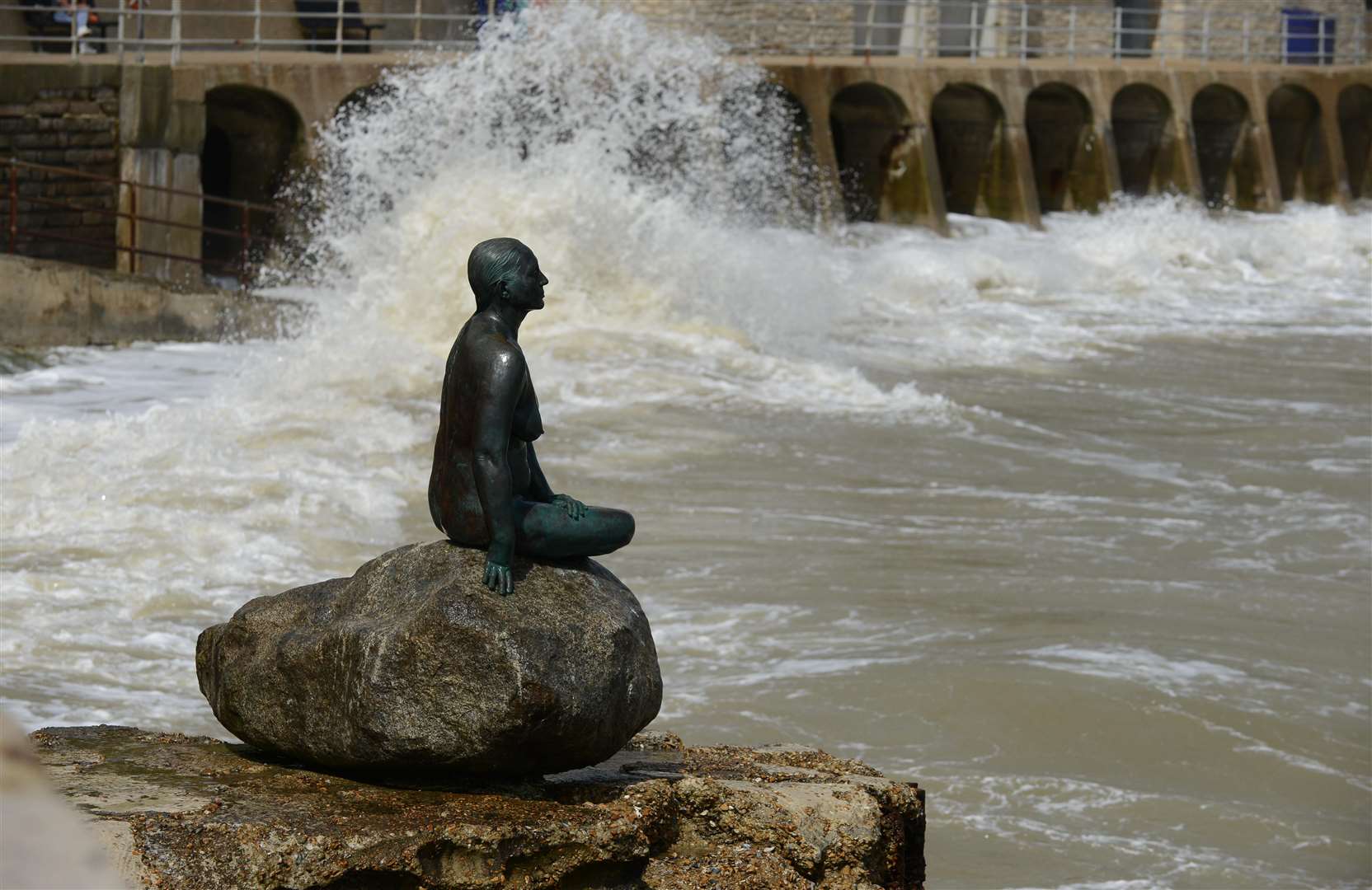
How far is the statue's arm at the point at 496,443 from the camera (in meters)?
4.02

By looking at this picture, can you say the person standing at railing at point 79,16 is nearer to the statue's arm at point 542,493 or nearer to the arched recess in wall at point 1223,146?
the statue's arm at point 542,493

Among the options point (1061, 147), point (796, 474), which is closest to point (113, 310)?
point (796, 474)

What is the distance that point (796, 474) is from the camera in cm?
1175

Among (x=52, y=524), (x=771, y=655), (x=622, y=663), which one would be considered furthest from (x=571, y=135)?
(x=622, y=663)

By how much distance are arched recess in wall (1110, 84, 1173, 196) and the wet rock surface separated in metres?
28.3

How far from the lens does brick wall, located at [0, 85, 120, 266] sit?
18125 mm

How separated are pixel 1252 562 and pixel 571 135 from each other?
1334cm

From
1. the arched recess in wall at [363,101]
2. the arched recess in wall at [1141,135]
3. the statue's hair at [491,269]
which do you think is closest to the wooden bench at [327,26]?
the arched recess in wall at [363,101]

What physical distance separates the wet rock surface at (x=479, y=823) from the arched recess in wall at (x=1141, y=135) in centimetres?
2834

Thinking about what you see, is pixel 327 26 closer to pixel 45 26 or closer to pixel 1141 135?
pixel 45 26

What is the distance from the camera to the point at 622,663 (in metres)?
4.04

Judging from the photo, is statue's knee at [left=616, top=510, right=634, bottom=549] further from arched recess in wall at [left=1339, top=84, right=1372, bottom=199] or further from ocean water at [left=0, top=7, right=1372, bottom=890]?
arched recess in wall at [left=1339, top=84, right=1372, bottom=199]

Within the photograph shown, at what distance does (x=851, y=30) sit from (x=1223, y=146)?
325 inches

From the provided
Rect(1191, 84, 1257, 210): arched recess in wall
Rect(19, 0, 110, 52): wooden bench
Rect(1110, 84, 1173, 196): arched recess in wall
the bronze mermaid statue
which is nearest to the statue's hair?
the bronze mermaid statue
